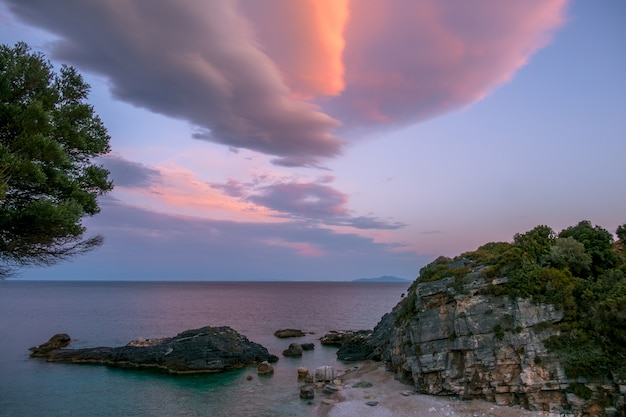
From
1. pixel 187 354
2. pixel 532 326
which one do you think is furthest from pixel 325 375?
pixel 532 326

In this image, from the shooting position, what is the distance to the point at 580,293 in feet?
98.9

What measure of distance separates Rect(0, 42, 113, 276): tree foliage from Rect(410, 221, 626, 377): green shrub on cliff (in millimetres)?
32429

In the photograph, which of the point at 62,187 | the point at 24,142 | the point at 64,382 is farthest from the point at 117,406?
the point at 24,142

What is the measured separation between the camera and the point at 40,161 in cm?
1742

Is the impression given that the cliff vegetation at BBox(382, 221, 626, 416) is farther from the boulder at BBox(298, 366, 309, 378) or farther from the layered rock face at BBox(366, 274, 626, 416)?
the boulder at BBox(298, 366, 309, 378)

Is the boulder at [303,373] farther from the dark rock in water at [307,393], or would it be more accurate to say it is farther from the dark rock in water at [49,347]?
the dark rock in water at [49,347]

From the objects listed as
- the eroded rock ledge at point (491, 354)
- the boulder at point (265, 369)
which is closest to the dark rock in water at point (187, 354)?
the boulder at point (265, 369)

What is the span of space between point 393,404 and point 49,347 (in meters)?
56.6

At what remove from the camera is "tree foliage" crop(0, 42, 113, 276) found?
53.3ft

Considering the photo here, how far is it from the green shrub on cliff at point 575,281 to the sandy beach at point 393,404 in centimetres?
585

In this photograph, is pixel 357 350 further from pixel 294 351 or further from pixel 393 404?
pixel 393 404

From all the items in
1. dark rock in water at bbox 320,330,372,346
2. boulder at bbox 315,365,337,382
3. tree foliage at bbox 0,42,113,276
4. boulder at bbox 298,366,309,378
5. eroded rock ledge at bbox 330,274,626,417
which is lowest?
dark rock in water at bbox 320,330,372,346

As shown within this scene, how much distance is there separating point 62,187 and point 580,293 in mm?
38520

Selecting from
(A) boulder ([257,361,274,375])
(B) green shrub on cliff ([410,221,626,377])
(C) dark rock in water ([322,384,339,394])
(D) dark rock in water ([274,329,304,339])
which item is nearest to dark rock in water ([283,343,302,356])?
(A) boulder ([257,361,274,375])
